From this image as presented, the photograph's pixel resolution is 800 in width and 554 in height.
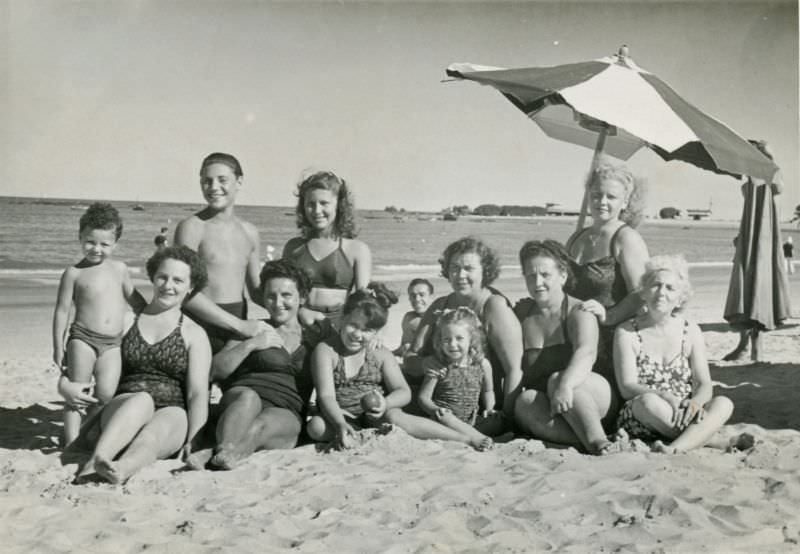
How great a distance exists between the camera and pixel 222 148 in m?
→ 25.0

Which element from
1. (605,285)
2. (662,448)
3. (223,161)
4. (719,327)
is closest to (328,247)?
(223,161)

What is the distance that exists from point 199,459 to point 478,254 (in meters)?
1.89

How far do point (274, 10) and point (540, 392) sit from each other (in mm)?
2807

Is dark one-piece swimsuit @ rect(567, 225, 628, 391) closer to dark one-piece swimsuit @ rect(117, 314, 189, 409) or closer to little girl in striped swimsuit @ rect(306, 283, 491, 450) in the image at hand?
little girl in striped swimsuit @ rect(306, 283, 491, 450)

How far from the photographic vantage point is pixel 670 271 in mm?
3926

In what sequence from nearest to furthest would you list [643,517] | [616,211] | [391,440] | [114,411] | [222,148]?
1. [643,517]
2. [114,411]
3. [391,440]
4. [616,211]
5. [222,148]

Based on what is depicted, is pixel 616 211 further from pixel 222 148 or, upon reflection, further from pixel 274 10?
pixel 222 148

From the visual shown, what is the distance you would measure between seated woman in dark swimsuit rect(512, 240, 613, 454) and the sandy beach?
0.16m

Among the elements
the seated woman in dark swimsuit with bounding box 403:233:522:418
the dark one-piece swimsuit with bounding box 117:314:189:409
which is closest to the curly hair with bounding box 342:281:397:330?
the seated woman in dark swimsuit with bounding box 403:233:522:418

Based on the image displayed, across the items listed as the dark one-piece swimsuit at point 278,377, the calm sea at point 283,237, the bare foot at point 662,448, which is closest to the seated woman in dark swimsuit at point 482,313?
the dark one-piece swimsuit at point 278,377

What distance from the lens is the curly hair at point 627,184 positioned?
4326 mm

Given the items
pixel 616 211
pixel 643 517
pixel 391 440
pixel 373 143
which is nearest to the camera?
pixel 643 517

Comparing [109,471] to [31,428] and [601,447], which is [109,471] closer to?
[31,428]

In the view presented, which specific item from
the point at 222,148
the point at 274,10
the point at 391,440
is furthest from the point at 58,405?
the point at 222,148
